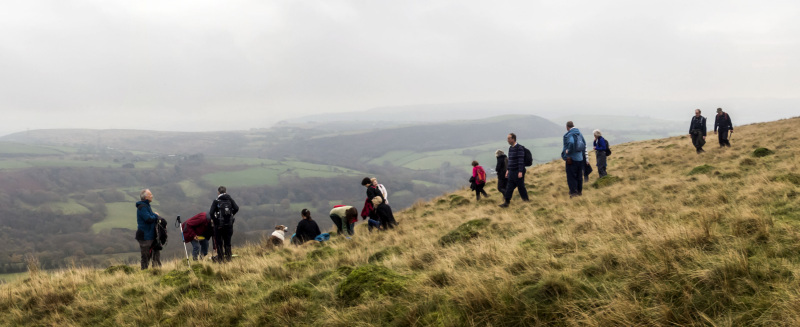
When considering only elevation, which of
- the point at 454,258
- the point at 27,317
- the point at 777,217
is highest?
the point at 777,217

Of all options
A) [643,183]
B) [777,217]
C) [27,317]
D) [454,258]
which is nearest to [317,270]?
[454,258]

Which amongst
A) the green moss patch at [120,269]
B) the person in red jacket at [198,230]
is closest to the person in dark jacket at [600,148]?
the person in red jacket at [198,230]

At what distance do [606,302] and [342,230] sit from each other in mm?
9606

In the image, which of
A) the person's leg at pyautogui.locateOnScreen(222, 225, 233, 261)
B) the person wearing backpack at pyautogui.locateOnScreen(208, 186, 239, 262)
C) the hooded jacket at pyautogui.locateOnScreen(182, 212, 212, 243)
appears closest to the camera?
the person wearing backpack at pyautogui.locateOnScreen(208, 186, 239, 262)

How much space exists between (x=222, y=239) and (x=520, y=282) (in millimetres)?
8241

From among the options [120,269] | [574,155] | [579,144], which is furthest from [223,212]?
[579,144]

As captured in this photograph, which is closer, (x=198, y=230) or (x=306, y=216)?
(x=198, y=230)

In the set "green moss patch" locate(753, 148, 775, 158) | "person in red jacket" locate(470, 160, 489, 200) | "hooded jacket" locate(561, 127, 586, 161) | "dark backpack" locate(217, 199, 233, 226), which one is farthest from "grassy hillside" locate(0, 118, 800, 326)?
"person in red jacket" locate(470, 160, 489, 200)

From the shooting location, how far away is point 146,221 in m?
9.14

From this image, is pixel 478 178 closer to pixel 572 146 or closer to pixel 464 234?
pixel 572 146

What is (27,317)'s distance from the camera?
18.1ft

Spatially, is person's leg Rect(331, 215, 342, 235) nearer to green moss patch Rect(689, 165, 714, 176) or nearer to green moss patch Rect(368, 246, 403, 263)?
green moss patch Rect(368, 246, 403, 263)

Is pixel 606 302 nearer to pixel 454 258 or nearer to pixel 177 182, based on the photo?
pixel 454 258

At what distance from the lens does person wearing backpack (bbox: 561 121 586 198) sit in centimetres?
1096
